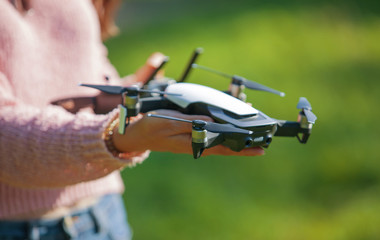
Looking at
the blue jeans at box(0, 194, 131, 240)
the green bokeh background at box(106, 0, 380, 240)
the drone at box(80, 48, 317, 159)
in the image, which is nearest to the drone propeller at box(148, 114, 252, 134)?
the drone at box(80, 48, 317, 159)

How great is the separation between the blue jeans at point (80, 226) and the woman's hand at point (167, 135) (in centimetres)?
40

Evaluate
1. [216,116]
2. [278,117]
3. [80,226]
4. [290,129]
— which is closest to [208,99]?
[216,116]

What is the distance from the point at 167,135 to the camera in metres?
0.60

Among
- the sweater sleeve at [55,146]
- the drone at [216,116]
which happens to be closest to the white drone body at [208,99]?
the drone at [216,116]

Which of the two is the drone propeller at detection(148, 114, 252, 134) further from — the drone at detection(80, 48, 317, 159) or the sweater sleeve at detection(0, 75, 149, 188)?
the sweater sleeve at detection(0, 75, 149, 188)

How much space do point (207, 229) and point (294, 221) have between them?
38 centimetres

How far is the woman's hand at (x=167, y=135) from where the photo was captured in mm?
592

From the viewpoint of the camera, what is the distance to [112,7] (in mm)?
1220

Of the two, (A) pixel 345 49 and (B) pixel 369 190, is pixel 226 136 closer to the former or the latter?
(B) pixel 369 190

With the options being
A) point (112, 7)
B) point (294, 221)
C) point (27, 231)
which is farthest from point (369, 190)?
point (27, 231)

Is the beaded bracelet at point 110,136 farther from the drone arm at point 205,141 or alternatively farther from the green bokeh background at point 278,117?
the green bokeh background at point 278,117

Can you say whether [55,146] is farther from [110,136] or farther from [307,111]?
[307,111]

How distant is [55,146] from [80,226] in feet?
1.12

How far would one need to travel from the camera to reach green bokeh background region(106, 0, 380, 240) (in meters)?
1.90
